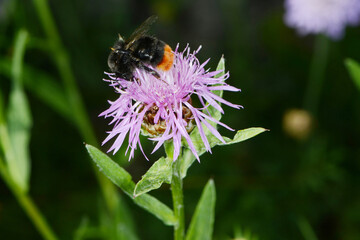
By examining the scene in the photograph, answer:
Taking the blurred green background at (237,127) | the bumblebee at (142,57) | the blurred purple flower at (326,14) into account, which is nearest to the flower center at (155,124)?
the bumblebee at (142,57)

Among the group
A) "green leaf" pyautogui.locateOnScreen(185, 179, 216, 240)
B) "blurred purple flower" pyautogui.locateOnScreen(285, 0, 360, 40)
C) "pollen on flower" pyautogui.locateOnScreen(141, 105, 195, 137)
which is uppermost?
"blurred purple flower" pyautogui.locateOnScreen(285, 0, 360, 40)

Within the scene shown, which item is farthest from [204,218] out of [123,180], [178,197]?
[123,180]

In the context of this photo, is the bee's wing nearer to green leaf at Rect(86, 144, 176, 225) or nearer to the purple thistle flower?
the purple thistle flower

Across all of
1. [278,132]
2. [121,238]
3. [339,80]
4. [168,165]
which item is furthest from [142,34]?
[339,80]

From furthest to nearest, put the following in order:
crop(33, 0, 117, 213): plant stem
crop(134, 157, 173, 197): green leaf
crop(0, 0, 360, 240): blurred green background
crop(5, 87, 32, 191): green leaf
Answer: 1. crop(0, 0, 360, 240): blurred green background
2. crop(33, 0, 117, 213): plant stem
3. crop(5, 87, 32, 191): green leaf
4. crop(134, 157, 173, 197): green leaf

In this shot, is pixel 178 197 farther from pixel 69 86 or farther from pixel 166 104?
pixel 69 86

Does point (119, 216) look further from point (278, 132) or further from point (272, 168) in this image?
point (278, 132)

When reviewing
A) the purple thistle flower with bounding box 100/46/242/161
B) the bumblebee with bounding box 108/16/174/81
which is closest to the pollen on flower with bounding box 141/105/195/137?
the purple thistle flower with bounding box 100/46/242/161
